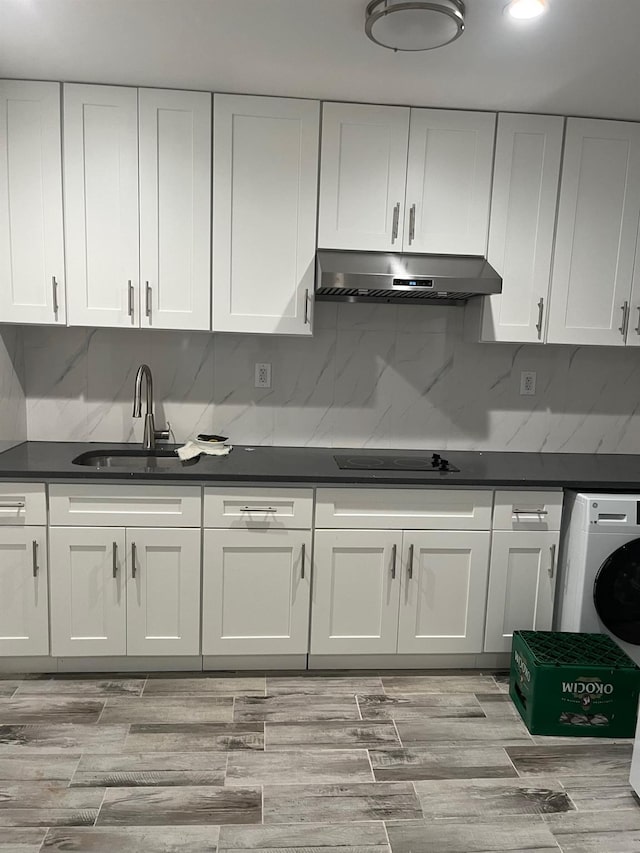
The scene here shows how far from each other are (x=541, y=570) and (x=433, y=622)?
52 centimetres

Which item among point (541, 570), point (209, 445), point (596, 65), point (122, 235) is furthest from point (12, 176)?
point (541, 570)

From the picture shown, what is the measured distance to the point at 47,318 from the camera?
2.67 meters

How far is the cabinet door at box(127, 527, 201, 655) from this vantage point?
8.38 feet

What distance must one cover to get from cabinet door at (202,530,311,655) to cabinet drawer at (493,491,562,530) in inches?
32.7

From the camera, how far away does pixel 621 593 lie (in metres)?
2.61

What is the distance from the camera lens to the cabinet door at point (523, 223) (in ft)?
9.02

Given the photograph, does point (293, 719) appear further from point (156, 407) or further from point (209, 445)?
point (156, 407)

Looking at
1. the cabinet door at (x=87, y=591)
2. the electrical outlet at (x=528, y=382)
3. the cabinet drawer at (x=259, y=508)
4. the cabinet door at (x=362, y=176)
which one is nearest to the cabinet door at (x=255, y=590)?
the cabinet drawer at (x=259, y=508)

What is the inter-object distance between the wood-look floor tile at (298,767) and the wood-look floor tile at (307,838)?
7.7 inches

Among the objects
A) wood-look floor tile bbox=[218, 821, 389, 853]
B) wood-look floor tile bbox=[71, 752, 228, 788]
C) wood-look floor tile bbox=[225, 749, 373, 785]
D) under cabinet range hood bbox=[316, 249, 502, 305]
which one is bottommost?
wood-look floor tile bbox=[71, 752, 228, 788]

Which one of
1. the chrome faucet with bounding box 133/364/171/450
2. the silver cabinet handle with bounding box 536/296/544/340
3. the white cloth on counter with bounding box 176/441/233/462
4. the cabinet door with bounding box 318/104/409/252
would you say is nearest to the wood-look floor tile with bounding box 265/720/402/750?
the white cloth on counter with bounding box 176/441/233/462

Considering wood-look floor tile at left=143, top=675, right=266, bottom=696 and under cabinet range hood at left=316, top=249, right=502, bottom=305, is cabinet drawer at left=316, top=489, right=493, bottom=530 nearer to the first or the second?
wood-look floor tile at left=143, top=675, right=266, bottom=696

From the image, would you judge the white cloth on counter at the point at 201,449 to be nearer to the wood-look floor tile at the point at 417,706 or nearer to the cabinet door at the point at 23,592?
the cabinet door at the point at 23,592

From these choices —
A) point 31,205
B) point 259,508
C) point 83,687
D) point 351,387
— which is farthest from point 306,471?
point 31,205
